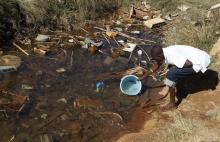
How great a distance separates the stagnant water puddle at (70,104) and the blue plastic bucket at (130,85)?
0.12 m

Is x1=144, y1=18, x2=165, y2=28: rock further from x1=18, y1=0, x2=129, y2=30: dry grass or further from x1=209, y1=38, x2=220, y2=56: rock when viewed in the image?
x1=209, y1=38, x2=220, y2=56: rock

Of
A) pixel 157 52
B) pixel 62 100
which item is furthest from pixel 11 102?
pixel 157 52

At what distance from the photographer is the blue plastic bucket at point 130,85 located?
8.14 meters

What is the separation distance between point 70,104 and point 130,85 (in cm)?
128

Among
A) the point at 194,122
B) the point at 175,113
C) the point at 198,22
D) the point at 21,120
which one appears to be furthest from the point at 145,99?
the point at 198,22

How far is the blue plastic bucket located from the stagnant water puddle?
0.12 m

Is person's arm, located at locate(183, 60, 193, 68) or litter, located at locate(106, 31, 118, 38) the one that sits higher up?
person's arm, located at locate(183, 60, 193, 68)

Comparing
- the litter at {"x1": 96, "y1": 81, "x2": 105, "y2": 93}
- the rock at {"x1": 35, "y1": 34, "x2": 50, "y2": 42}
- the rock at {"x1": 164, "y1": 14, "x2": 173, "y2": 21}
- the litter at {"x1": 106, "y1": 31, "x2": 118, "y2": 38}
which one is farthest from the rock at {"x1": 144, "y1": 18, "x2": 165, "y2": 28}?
the litter at {"x1": 96, "y1": 81, "x2": 105, "y2": 93}

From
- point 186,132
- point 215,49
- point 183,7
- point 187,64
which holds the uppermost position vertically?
point 183,7

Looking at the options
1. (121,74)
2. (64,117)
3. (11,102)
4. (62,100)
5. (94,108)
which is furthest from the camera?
(121,74)

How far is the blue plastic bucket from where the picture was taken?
26.7ft

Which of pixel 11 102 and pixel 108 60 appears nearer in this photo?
pixel 11 102

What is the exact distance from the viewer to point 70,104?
315 inches

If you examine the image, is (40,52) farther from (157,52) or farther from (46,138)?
(157,52)
